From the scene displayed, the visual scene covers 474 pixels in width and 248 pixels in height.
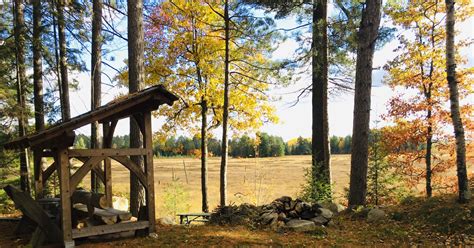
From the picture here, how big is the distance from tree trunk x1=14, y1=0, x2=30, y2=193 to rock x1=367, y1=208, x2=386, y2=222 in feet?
39.2

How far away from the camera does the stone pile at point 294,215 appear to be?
705 centimetres

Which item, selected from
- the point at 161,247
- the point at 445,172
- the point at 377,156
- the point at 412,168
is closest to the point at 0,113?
the point at 161,247

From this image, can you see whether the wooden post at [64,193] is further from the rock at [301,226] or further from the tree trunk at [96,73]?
the tree trunk at [96,73]

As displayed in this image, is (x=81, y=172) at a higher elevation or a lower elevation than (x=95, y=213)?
higher

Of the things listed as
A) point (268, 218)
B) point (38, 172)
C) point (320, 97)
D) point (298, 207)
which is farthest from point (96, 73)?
point (298, 207)

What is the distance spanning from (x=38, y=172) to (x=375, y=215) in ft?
25.4

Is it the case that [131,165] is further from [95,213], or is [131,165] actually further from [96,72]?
[96,72]

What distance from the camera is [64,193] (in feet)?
17.8

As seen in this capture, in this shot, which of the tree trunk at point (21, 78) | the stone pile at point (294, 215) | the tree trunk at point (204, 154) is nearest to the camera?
the stone pile at point (294, 215)

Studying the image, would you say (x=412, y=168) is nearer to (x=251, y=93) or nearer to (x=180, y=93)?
(x=251, y=93)

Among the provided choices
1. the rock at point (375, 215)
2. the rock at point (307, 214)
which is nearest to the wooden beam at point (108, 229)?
the rock at point (307, 214)

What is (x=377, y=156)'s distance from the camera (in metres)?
11.5

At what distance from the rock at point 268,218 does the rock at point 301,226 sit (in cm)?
36

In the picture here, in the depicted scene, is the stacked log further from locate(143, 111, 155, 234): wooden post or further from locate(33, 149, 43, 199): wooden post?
locate(33, 149, 43, 199): wooden post
